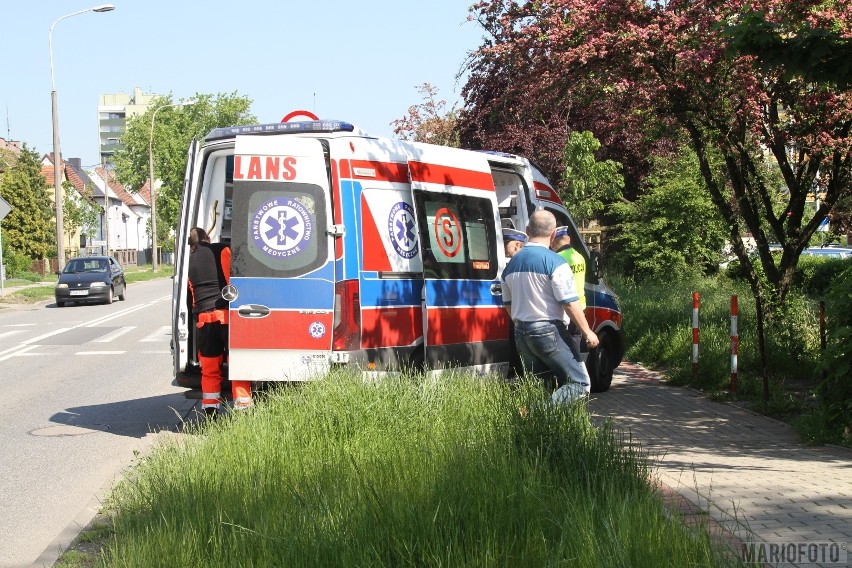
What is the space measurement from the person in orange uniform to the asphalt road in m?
0.60

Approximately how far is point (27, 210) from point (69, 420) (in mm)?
59174

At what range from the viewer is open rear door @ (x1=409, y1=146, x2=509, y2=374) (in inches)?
378

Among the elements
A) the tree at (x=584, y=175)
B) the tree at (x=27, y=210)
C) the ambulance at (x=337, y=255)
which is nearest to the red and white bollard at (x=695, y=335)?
the ambulance at (x=337, y=255)

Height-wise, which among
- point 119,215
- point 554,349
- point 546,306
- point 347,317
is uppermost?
point 119,215

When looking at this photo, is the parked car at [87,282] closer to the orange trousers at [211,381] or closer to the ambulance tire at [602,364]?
the ambulance tire at [602,364]

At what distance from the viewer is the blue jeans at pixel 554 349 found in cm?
789

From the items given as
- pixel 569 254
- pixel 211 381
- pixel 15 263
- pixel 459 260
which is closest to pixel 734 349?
pixel 569 254

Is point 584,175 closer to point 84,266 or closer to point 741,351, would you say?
point 741,351

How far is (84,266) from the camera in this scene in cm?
3534

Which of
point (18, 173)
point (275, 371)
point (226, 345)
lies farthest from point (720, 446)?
point (18, 173)

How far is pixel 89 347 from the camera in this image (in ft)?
63.5

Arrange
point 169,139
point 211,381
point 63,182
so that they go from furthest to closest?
point 169,139 < point 63,182 < point 211,381

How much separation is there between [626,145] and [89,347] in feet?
48.0

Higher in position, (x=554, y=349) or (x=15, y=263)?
(x=15, y=263)
